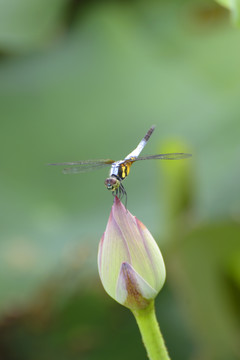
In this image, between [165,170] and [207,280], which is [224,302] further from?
[165,170]

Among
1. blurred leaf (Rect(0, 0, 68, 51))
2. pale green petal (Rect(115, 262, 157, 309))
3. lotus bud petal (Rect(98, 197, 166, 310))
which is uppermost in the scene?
blurred leaf (Rect(0, 0, 68, 51))

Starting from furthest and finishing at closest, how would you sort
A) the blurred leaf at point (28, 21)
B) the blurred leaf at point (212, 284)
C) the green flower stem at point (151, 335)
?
the blurred leaf at point (28, 21) < the blurred leaf at point (212, 284) < the green flower stem at point (151, 335)

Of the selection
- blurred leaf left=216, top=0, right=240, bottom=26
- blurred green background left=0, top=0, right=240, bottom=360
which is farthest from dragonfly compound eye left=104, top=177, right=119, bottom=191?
blurred green background left=0, top=0, right=240, bottom=360

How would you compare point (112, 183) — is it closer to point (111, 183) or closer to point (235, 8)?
point (111, 183)

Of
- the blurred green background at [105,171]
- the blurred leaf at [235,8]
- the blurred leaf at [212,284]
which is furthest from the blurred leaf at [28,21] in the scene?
the blurred leaf at [235,8]

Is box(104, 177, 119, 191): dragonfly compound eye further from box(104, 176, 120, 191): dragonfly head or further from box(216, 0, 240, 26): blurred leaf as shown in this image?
box(216, 0, 240, 26): blurred leaf

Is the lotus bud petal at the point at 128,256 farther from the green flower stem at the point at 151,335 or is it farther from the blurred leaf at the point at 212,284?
the blurred leaf at the point at 212,284
